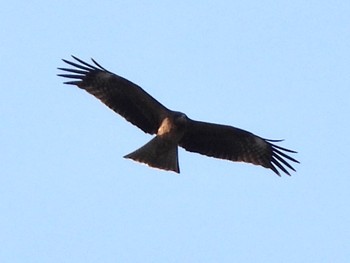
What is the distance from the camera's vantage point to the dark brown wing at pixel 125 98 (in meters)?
13.6

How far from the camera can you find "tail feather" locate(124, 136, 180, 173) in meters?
12.8

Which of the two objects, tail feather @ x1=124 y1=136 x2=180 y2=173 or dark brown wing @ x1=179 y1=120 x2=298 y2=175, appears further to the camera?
dark brown wing @ x1=179 y1=120 x2=298 y2=175

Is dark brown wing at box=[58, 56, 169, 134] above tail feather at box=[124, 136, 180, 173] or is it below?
above

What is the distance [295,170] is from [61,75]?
12.0 ft

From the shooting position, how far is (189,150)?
45.8 feet

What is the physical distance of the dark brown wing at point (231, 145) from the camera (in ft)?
45.5

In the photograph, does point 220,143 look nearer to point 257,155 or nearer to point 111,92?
point 257,155

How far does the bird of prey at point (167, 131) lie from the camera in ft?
43.2

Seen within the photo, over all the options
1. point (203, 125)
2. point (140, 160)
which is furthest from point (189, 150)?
point (140, 160)

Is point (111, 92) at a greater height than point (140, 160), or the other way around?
point (111, 92)

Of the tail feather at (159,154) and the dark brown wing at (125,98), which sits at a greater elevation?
the dark brown wing at (125,98)

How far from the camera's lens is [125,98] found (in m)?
13.7

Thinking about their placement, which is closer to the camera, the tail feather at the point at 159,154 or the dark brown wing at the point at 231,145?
the tail feather at the point at 159,154

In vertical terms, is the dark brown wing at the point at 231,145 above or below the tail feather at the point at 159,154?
above
